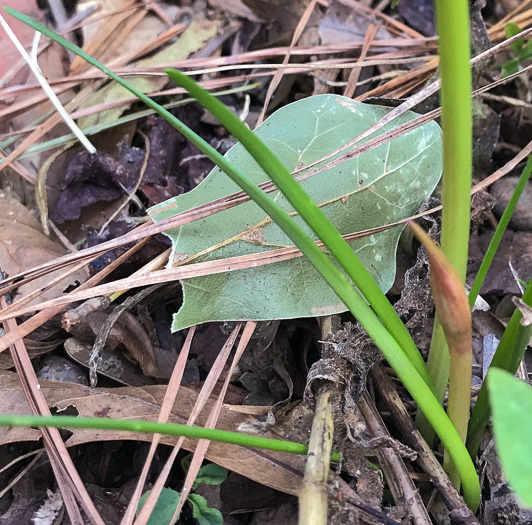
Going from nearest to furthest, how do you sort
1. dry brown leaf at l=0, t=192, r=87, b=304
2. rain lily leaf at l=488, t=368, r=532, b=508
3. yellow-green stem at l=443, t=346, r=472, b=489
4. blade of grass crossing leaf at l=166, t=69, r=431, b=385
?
rain lily leaf at l=488, t=368, r=532, b=508 < blade of grass crossing leaf at l=166, t=69, r=431, b=385 < yellow-green stem at l=443, t=346, r=472, b=489 < dry brown leaf at l=0, t=192, r=87, b=304

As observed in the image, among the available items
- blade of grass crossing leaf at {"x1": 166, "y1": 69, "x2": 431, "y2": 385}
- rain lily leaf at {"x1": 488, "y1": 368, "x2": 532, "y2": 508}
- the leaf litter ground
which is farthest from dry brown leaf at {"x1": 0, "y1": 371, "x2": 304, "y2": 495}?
rain lily leaf at {"x1": 488, "y1": 368, "x2": 532, "y2": 508}

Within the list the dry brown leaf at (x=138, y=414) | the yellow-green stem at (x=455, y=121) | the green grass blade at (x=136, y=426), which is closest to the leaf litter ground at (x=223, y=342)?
the dry brown leaf at (x=138, y=414)

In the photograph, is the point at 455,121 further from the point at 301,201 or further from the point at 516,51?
the point at 516,51

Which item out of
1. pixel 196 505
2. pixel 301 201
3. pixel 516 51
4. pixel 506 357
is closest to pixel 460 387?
pixel 506 357

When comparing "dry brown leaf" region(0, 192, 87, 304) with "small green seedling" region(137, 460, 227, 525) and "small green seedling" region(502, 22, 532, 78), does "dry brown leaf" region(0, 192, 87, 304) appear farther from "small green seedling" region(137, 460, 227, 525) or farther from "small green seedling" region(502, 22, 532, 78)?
"small green seedling" region(502, 22, 532, 78)

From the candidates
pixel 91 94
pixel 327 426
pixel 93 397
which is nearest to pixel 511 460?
pixel 327 426

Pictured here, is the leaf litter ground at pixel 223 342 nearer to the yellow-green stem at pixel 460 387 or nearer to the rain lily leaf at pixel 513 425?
the yellow-green stem at pixel 460 387
